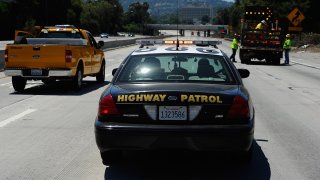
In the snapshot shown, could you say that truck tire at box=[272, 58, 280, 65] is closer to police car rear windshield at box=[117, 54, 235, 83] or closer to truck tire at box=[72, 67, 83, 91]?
truck tire at box=[72, 67, 83, 91]

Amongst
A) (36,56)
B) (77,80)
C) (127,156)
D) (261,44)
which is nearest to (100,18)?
(261,44)

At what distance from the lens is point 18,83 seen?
1548 cm

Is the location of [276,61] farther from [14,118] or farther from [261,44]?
[14,118]

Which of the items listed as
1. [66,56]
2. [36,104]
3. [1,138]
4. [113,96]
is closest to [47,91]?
[66,56]

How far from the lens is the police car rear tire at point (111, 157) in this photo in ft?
21.8

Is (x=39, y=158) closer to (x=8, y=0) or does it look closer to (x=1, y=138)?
(x=1, y=138)

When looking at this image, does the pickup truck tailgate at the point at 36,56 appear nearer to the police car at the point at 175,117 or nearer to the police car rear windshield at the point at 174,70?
the police car rear windshield at the point at 174,70

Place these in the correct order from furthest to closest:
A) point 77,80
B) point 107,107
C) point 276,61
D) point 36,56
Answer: point 276,61 → point 77,80 → point 36,56 → point 107,107

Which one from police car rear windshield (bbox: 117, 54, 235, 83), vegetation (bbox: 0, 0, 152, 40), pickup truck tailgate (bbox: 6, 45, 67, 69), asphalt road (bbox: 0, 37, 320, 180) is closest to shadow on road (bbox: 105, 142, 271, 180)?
asphalt road (bbox: 0, 37, 320, 180)

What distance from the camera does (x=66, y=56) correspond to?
1497 cm

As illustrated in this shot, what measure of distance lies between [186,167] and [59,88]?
10.4 m

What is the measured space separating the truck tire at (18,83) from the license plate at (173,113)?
10208mm

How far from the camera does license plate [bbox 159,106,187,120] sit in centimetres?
596

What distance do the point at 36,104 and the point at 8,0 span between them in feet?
302
